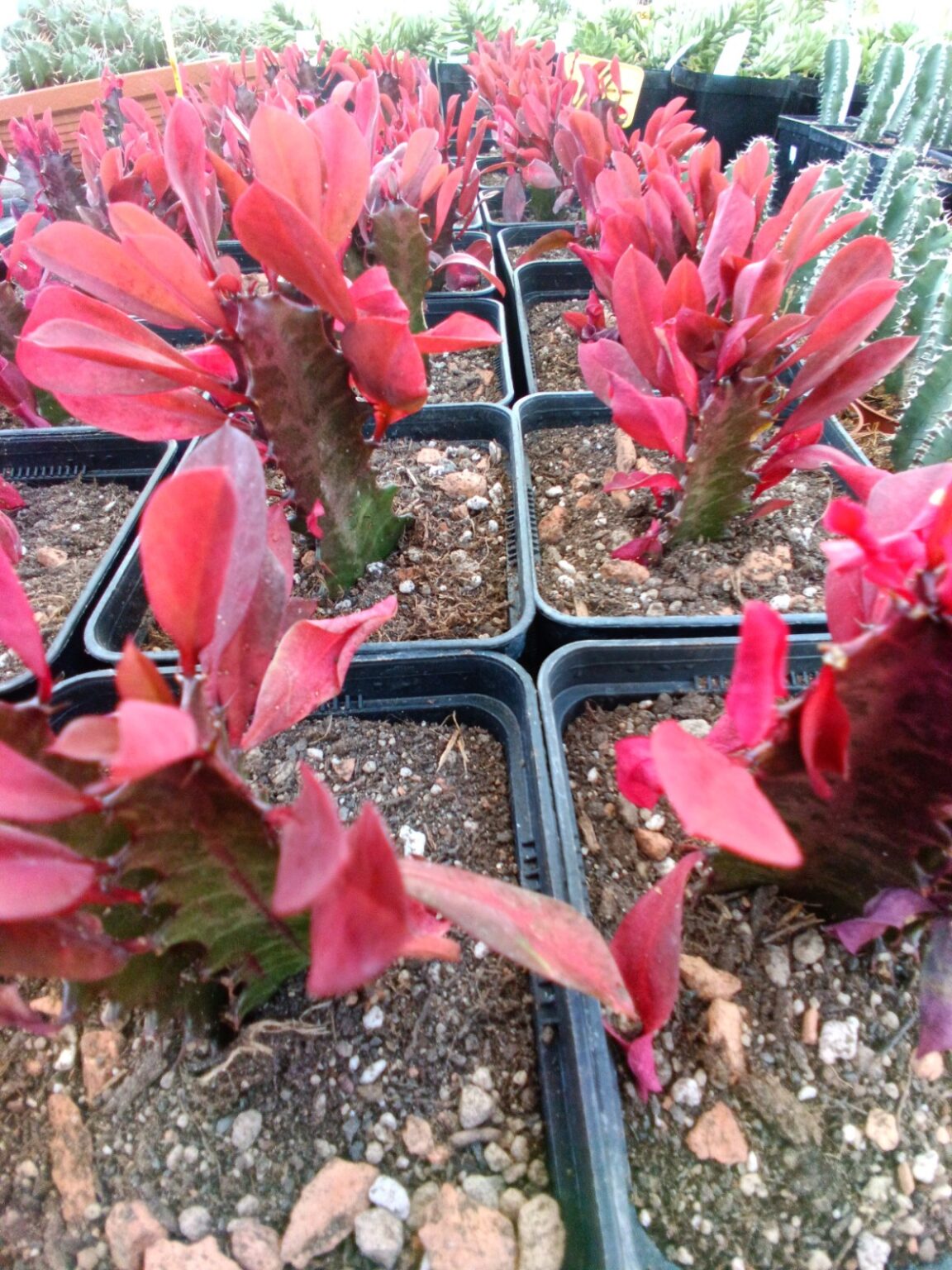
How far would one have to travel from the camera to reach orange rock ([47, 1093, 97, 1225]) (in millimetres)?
546

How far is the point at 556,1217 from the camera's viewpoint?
0.54 m

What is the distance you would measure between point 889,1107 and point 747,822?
42 cm

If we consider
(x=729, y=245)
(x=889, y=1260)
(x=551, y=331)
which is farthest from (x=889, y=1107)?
(x=551, y=331)

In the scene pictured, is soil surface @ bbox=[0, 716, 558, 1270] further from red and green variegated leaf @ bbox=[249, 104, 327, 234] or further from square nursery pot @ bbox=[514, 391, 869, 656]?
red and green variegated leaf @ bbox=[249, 104, 327, 234]

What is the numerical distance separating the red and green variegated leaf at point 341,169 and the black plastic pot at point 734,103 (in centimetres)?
306

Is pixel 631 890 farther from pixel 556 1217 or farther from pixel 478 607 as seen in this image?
pixel 478 607

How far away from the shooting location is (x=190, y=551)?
0.38 m

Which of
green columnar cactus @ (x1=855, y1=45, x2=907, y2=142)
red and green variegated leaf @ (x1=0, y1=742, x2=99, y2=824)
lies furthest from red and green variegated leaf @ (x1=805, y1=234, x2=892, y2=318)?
green columnar cactus @ (x1=855, y1=45, x2=907, y2=142)

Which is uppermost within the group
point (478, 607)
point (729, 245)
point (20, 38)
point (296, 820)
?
point (20, 38)

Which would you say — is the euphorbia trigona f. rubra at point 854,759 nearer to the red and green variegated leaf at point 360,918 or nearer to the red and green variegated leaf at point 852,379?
the red and green variegated leaf at point 360,918

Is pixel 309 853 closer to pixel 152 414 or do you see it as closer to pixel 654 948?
pixel 654 948

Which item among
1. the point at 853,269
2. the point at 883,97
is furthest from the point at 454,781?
the point at 883,97

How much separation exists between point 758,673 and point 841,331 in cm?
48

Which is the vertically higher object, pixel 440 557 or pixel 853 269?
pixel 853 269
